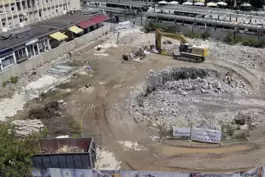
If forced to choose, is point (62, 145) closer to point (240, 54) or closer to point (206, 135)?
point (206, 135)

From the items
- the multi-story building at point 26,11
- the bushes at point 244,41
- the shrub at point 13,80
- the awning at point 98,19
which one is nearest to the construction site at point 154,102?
the shrub at point 13,80

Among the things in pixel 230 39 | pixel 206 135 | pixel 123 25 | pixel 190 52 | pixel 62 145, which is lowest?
pixel 206 135

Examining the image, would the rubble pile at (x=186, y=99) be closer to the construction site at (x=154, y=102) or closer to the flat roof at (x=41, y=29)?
the construction site at (x=154, y=102)

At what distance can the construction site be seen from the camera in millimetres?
25688

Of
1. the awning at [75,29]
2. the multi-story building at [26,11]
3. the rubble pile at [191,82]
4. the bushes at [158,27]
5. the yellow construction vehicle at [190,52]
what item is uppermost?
the multi-story building at [26,11]

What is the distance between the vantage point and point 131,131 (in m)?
29.0

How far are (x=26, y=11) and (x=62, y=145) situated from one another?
33669mm

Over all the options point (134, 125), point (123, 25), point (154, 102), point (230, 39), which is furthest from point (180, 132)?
point (123, 25)

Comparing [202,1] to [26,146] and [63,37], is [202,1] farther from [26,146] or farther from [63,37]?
[26,146]

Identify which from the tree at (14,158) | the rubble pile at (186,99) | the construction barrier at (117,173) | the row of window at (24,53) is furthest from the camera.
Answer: the row of window at (24,53)

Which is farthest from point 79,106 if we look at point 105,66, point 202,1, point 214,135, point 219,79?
point 202,1

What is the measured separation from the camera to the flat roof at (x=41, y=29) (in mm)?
43125

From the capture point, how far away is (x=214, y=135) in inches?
1046

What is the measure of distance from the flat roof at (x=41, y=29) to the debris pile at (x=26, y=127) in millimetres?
15560
